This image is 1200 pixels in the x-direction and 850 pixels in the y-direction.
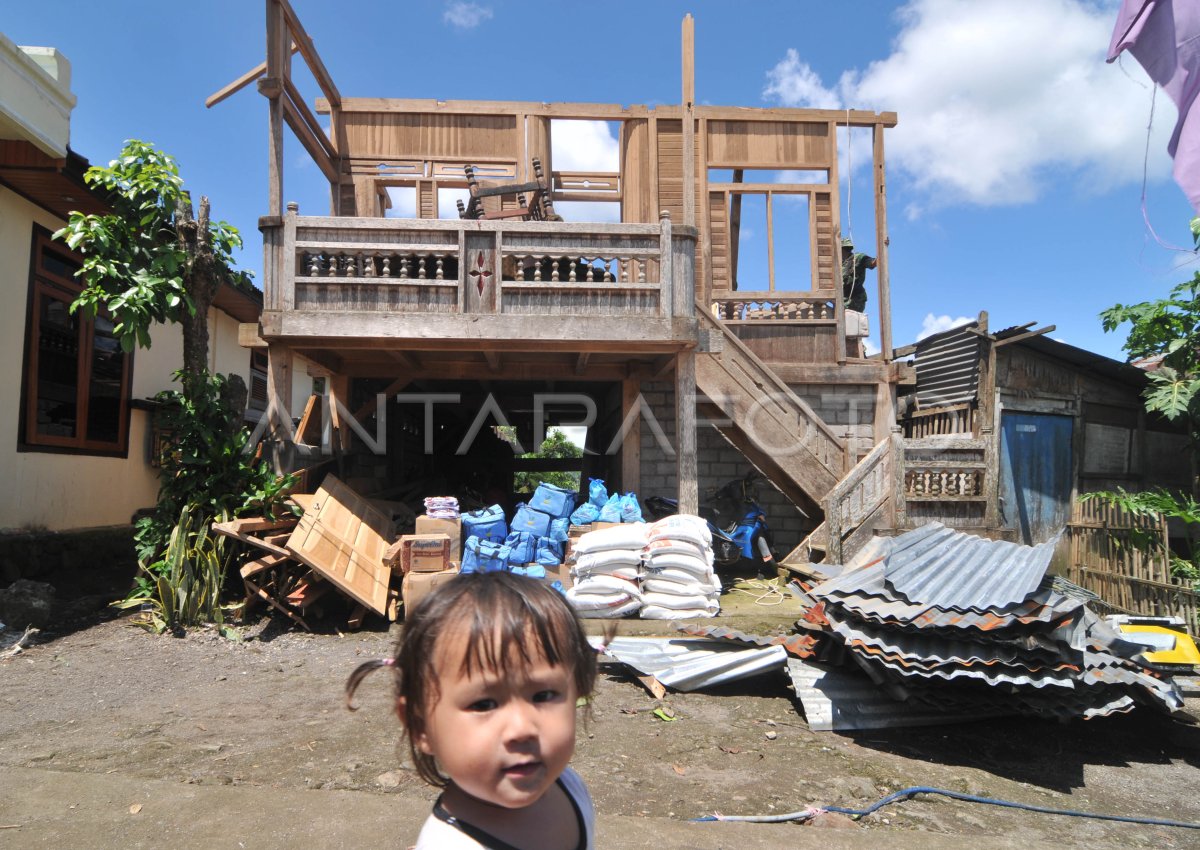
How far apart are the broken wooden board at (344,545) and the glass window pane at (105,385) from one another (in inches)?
140

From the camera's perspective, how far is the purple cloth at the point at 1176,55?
282 cm

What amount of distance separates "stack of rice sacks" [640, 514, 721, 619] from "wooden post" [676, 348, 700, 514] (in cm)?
76

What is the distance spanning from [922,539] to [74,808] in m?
5.72

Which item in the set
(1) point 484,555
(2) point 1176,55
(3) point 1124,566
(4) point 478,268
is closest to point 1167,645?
(3) point 1124,566

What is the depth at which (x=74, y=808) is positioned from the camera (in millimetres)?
2996

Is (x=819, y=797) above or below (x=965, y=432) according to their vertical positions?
below

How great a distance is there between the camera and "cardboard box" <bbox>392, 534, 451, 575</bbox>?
21.8 feet

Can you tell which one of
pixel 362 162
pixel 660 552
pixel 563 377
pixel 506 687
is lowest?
pixel 660 552

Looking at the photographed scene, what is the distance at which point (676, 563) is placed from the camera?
21.6 feet

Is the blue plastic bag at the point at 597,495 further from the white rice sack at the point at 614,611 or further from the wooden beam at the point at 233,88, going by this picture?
the wooden beam at the point at 233,88

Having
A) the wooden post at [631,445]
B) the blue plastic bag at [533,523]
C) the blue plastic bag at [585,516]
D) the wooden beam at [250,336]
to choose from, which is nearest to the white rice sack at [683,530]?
the blue plastic bag at [585,516]

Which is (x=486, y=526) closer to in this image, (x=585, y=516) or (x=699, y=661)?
(x=585, y=516)

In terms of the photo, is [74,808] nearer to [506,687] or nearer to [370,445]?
[506,687]

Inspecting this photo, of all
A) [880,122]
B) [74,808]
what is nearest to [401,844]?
[74,808]
